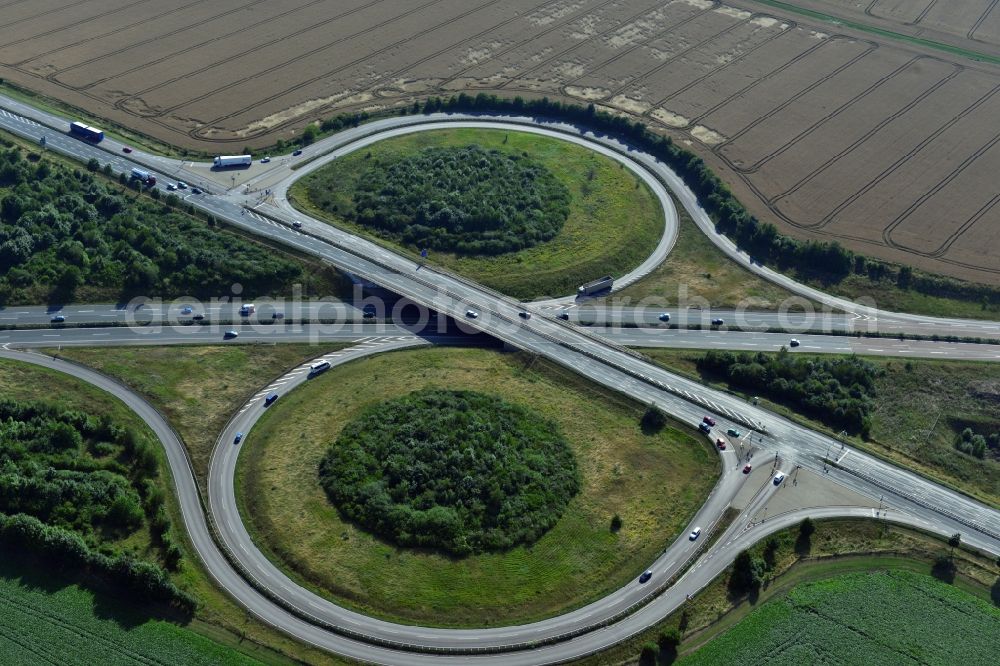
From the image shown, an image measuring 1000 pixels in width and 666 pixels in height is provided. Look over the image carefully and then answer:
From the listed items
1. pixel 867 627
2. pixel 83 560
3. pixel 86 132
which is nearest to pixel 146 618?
pixel 83 560

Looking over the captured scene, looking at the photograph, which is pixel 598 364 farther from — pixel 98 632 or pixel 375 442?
pixel 98 632

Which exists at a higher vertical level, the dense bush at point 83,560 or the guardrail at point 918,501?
the guardrail at point 918,501

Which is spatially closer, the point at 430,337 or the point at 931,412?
the point at 931,412

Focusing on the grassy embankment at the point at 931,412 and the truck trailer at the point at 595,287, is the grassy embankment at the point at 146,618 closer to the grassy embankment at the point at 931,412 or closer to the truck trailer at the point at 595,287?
the grassy embankment at the point at 931,412

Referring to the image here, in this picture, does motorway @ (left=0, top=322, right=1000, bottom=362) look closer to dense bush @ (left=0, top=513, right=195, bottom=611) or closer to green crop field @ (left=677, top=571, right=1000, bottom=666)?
dense bush @ (left=0, top=513, right=195, bottom=611)

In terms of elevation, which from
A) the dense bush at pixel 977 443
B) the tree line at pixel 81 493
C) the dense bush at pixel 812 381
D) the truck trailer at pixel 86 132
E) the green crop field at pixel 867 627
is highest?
the truck trailer at pixel 86 132

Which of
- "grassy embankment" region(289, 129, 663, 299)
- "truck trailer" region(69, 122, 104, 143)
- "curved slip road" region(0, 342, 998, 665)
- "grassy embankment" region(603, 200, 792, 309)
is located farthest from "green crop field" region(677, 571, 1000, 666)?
"truck trailer" region(69, 122, 104, 143)

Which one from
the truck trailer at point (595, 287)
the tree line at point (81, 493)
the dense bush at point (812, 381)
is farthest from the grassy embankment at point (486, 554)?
the truck trailer at point (595, 287)

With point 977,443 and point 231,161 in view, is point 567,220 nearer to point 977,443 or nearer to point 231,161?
point 231,161
